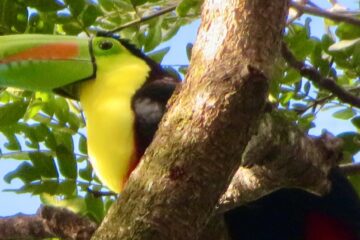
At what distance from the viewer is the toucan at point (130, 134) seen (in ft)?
10.1

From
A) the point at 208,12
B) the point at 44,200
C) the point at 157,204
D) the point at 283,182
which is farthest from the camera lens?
the point at 44,200

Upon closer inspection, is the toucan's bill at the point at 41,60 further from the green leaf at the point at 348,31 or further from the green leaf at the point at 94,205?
the green leaf at the point at 348,31

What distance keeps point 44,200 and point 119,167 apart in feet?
1.30

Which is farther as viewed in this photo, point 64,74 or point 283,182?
point 64,74

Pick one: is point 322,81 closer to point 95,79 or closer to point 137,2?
point 137,2

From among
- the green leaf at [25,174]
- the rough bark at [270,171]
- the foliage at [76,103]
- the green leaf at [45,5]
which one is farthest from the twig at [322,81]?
the green leaf at [25,174]

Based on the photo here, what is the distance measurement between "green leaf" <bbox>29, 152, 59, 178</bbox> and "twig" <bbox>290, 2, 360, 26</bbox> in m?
1.03

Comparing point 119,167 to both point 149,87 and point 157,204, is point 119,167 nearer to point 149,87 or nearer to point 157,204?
point 149,87

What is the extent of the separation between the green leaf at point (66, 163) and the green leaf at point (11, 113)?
0.20 m

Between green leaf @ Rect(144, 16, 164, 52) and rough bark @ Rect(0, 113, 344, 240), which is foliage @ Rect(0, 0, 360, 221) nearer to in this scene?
green leaf @ Rect(144, 16, 164, 52)

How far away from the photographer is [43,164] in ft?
10.8

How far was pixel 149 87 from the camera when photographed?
3320 millimetres

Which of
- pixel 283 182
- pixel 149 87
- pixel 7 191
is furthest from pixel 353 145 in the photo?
pixel 7 191

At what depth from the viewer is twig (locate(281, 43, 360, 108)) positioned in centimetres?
325
